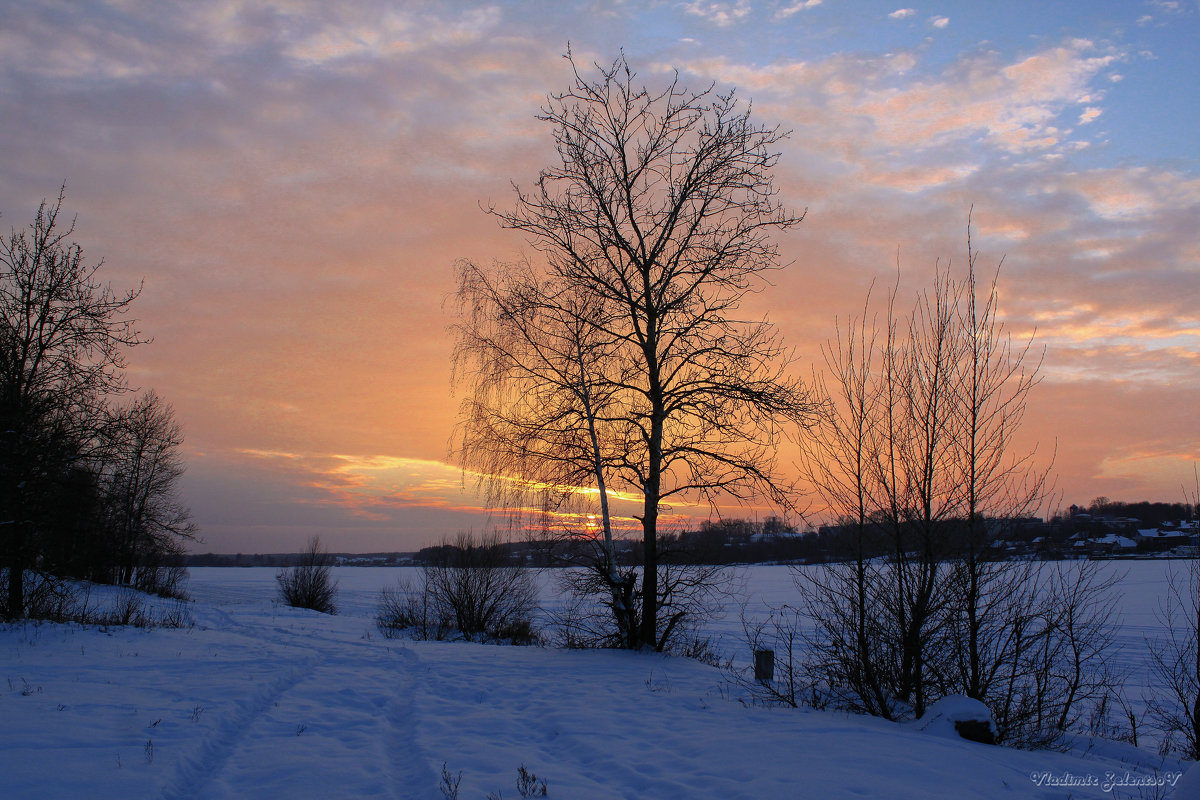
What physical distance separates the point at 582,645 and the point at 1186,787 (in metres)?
11.0

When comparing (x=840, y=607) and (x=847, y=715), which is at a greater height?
(x=840, y=607)

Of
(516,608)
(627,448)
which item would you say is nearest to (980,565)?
(627,448)

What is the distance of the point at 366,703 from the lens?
8516 mm

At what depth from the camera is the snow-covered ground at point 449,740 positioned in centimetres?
521

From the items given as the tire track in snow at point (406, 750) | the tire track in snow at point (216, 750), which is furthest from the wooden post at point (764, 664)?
the tire track in snow at point (216, 750)

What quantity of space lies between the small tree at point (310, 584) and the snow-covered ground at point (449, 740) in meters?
25.8

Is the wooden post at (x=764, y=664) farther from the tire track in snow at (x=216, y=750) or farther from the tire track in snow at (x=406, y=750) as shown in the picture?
the tire track in snow at (x=216, y=750)

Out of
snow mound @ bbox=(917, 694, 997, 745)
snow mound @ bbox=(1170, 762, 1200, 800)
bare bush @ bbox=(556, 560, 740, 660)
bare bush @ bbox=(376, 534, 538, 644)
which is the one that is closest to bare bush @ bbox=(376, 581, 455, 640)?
bare bush @ bbox=(376, 534, 538, 644)

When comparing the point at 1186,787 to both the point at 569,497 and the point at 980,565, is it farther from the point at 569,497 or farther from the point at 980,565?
the point at 569,497

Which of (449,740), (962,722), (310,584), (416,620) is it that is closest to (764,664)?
(962,722)

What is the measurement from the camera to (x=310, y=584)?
35.9 m

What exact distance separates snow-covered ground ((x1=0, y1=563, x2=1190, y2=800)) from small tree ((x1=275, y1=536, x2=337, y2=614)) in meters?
25.8

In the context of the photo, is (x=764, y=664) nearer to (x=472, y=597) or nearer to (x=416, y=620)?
(x=472, y=597)

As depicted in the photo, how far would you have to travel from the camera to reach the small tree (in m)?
35.6
